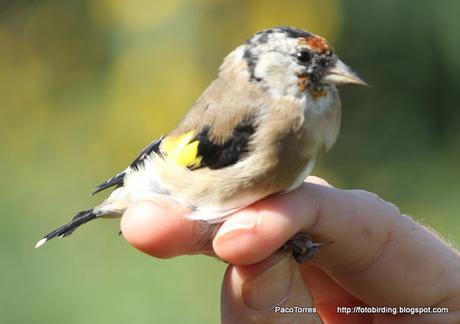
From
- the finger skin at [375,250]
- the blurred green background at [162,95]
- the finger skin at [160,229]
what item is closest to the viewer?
the finger skin at [160,229]

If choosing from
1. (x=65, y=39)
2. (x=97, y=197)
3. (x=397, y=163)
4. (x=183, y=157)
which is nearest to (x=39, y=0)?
(x=65, y=39)

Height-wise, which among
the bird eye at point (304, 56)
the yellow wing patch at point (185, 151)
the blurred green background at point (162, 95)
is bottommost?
the blurred green background at point (162, 95)

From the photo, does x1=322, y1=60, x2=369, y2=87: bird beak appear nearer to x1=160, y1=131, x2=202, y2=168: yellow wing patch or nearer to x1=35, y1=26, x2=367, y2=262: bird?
x1=35, y1=26, x2=367, y2=262: bird

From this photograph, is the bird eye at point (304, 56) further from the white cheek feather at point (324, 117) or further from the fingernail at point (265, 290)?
the fingernail at point (265, 290)

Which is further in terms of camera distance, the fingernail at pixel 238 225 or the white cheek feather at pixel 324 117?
the white cheek feather at pixel 324 117

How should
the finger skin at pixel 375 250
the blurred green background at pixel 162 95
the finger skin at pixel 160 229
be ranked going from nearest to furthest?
the finger skin at pixel 160 229
the finger skin at pixel 375 250
the blurred green background at pixel 162 95

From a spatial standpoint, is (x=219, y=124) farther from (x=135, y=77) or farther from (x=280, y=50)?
(x=135, y=77)

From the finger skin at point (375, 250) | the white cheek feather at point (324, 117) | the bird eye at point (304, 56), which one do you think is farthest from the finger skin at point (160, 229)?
the bird eye at point (304, 56)
